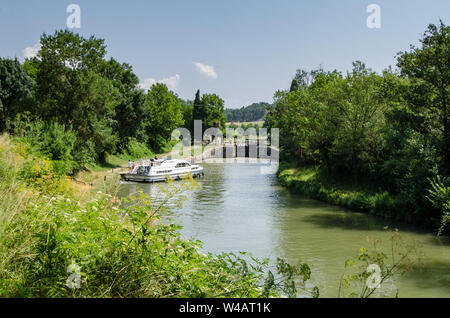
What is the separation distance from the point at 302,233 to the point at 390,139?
275 inches

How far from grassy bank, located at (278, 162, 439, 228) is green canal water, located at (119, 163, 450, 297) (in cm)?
70

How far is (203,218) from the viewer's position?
18.6 meters

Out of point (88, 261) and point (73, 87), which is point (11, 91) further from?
point (88, 261)

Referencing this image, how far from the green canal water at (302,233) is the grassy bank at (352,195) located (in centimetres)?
70

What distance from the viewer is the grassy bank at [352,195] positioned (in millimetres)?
17891

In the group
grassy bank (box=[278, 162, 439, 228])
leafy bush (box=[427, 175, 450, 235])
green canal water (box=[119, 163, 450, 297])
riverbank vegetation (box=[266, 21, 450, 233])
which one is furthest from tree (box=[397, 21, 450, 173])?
green canal water (box=[119, 163, 450, 297])

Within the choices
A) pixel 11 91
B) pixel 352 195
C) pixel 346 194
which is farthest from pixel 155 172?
pixel 352 195

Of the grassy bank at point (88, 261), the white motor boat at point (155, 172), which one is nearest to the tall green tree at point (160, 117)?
the white motor boat at point (155, 172)

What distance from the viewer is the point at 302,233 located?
16125mm

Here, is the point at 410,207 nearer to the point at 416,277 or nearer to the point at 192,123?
the point at 416,277

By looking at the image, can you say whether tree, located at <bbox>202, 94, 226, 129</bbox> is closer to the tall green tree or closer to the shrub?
the tall green tree
